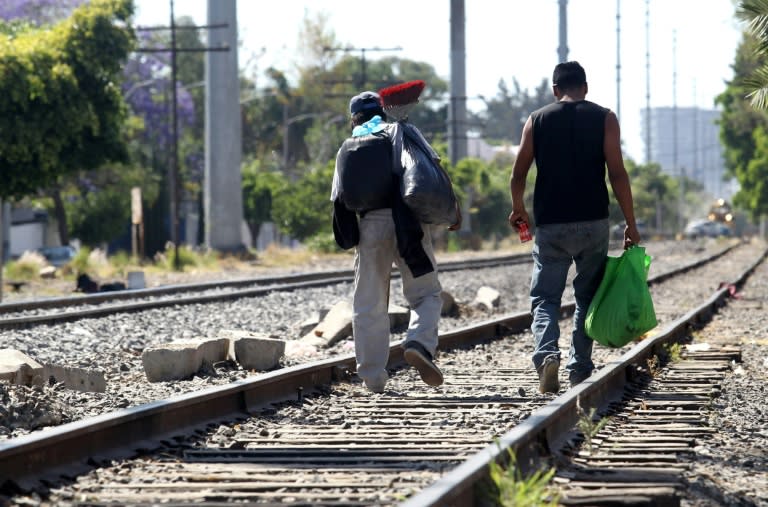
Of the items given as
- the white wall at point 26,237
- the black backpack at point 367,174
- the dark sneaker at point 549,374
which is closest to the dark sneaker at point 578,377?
the dark sneaker at point 549,374

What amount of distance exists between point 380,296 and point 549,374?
111cm

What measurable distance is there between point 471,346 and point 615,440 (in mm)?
5771

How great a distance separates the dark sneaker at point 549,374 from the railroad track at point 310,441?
0.42 ft

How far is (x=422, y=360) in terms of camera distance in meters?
8.24

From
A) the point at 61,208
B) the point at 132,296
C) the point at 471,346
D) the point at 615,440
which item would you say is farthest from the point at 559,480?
the point at 61,208

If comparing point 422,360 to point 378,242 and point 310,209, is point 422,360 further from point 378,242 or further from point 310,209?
point 310,209

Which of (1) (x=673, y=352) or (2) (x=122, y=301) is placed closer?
(1) (x=673, y=352)

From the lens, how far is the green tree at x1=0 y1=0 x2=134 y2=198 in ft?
97.6

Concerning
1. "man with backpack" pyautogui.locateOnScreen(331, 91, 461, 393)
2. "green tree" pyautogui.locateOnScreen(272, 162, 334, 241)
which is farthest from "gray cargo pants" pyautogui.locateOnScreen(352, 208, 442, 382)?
"green tree" pyautogui.locateOnScreen(272, 162, 334, 241)

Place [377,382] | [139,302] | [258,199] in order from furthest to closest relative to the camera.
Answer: [258,199] < [139,302] < [377,382]

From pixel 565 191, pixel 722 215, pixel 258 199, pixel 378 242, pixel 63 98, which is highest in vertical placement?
pixel 63 98

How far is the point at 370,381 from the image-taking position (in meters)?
8.46

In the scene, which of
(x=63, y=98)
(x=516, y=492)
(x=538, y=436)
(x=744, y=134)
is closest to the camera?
(x=516, y=492)

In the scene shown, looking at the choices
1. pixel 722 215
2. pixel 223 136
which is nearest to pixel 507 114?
pixel 722 215
